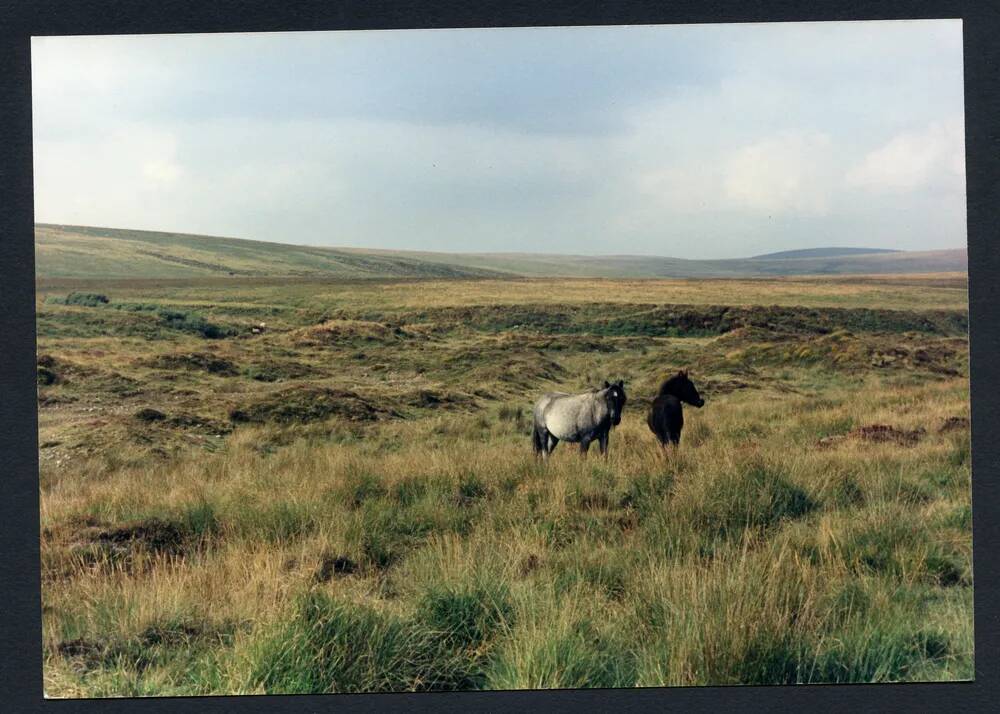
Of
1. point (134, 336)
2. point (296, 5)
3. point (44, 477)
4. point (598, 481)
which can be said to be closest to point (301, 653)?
point (598, 481)

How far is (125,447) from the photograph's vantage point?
13.4 meters

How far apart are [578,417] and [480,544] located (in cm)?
355

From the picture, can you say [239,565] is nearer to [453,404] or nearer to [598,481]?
[598,481]

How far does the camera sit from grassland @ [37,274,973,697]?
18.6 feet

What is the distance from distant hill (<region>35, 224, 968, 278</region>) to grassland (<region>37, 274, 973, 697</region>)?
663 inches

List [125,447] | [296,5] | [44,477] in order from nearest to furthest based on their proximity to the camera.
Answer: [296,5] < [44,477] < [125,447]

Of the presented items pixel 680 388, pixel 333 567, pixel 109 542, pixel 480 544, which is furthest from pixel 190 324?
pixel 480 544

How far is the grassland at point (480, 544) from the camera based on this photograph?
5.67m

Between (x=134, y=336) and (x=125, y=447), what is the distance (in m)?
10.1

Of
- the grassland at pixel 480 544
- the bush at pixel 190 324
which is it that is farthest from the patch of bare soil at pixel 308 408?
the bush at pixel 190 324

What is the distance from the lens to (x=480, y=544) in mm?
7230

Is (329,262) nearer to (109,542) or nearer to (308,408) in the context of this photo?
(308,408)

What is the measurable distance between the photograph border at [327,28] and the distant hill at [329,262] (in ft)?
65.7

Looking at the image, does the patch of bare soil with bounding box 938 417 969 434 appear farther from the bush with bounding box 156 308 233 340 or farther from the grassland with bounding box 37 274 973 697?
the bush with bounding box 156 308 233 340
